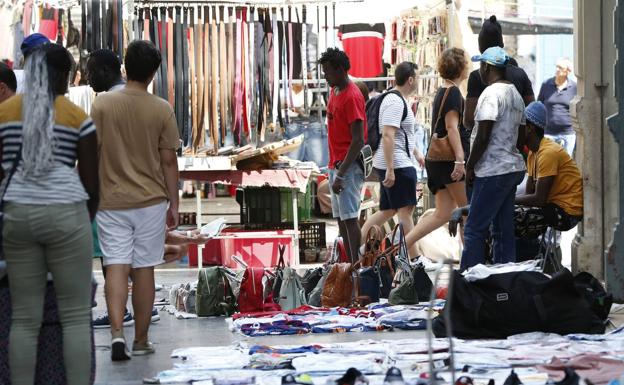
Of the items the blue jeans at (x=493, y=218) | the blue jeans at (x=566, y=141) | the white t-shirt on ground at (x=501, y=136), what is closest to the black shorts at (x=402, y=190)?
the blue jeans at (x=493, y=218)

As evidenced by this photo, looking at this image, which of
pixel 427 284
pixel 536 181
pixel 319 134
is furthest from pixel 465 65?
pixel 319 134

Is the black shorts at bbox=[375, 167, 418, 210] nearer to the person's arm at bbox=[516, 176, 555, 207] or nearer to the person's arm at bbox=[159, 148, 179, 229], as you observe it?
the person's arm at bbox=[516, 176, 555, 207]

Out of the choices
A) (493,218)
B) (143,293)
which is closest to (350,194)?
(493,218)

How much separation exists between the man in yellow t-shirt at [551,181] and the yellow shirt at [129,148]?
3529mm

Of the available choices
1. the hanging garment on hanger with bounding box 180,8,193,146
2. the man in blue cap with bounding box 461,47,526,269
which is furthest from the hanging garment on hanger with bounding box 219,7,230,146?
the man in blue cap with bounding box 461,47,526,269

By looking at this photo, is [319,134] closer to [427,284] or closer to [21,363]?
[427,284]

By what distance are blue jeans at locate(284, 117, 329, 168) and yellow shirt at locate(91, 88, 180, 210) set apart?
9.72 m

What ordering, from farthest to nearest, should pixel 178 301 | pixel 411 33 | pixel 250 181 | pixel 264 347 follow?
pixel 411 33, pixel 250 181, pixel 178 301, pixel 264 347

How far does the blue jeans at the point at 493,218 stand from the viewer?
32.3ft

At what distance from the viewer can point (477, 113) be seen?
9797 millimetres

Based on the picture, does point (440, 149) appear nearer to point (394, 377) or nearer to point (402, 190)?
point (402, 190)

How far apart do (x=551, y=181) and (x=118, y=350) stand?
404cm

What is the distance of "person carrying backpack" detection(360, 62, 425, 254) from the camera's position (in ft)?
38.7

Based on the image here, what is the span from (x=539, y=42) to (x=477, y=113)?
23.3 metres
